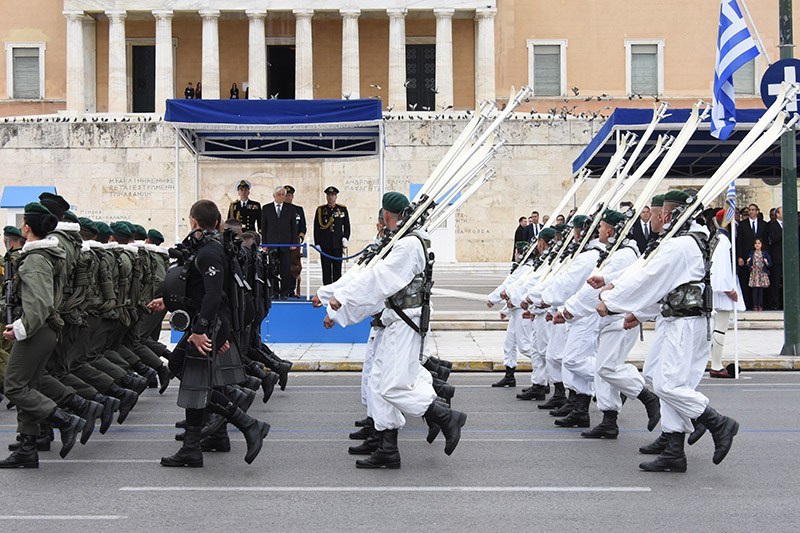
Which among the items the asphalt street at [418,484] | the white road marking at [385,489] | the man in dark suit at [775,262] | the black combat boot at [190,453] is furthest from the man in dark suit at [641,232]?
the black combat boot at [190,453]

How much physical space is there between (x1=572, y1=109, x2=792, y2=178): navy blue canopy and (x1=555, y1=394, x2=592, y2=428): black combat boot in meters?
6.99

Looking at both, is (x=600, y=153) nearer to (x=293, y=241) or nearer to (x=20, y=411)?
(x=293, y=241)

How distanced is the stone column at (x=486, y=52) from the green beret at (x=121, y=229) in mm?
41443

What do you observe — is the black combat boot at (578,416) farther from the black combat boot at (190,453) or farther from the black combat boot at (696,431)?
the black combat boot at (190,453)

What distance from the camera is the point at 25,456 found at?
790 cm

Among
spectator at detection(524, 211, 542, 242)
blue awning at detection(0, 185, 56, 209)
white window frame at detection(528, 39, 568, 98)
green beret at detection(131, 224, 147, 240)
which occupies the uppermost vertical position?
white window frame at detection(528, 39, 568, 98)

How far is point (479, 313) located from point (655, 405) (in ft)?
37.7

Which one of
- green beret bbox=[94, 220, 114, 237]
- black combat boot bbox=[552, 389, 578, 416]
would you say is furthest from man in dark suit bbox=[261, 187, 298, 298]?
black combat boot bbox=[552, 389, 578, 416]

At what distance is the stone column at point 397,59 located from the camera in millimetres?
50562

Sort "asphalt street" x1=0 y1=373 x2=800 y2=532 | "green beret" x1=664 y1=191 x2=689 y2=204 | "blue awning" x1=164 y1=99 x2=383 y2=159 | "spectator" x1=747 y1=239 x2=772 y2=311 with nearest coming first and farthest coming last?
1. "asphalt street" x1=0 y1=373 x2=800 y2=532
2. "green beret" x1=664 y1=191 x2=689 y2=204
3. "blue awning" x1=164 y1=99 x2=383 y2=159
4. "spectator" x1=747 y1=239 x2=772 y2=311

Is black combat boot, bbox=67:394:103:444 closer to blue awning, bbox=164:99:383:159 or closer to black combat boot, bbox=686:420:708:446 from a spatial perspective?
black combat boot, bbox=686:420:708:446

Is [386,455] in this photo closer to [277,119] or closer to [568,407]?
[568,407]

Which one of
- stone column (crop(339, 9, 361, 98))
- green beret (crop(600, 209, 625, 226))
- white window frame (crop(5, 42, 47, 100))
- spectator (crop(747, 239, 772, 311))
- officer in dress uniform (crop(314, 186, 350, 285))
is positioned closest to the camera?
green beret (crop(600, 209, 625, 226))

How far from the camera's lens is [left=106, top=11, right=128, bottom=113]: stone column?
50.5m
